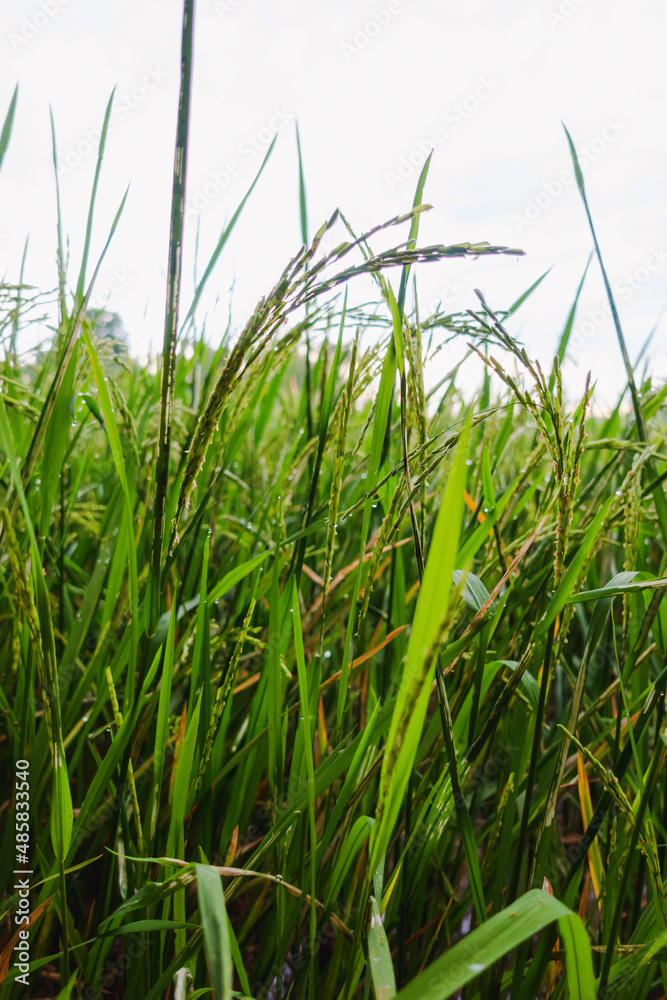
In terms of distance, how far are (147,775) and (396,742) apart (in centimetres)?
60

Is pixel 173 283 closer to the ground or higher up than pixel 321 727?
higher up

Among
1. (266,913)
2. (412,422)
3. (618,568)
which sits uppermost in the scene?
(412,422)

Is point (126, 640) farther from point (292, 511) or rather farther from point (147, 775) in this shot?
point (292, 511)

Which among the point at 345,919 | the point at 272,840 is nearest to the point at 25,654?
the point at 272,840

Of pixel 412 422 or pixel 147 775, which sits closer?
pixel 412 422

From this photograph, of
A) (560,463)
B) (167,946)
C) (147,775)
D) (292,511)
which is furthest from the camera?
(292,511)

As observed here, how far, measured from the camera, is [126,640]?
2.40ft

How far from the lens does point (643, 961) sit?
0.48 m

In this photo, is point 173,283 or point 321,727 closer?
point 173,283

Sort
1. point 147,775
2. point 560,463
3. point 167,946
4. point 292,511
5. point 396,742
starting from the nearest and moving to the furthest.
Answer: point 396,742
point 560,463
point 167,946
point 147,775
point 292,511

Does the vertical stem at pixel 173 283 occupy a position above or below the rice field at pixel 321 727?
above

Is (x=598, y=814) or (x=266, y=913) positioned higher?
(x=598, y=814)

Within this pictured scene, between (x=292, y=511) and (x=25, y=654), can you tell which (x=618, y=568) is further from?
(x=25, y=654)

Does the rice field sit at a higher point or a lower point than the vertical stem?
lower
